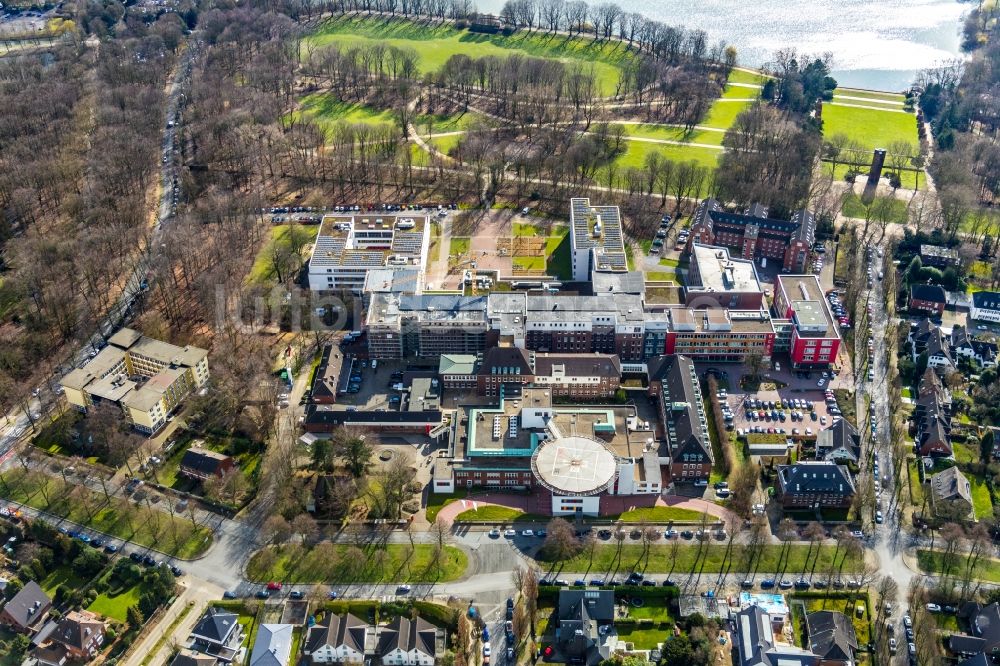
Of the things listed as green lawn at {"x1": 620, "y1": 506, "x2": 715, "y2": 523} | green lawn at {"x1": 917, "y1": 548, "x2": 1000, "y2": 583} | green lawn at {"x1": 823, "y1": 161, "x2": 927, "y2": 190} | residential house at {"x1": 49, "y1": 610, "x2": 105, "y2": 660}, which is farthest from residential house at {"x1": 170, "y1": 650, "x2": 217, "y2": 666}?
green lawn at {"x1": 823, "y1": 161, "x2": 927, "y2": 190}

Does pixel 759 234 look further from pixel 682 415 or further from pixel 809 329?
pixel 682 415

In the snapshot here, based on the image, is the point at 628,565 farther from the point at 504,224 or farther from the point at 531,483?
the point at 504,224

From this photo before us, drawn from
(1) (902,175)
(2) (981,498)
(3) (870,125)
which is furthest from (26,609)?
(3) (870,125)

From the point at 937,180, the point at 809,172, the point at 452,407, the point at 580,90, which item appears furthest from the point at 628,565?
the point at 580,90

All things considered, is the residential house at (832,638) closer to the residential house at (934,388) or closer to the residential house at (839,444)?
the residential house at (839,444)

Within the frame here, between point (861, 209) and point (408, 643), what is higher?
A: point (861, 209)

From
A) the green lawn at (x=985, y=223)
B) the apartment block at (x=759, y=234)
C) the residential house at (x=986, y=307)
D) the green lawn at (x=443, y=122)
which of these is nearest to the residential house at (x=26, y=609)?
the apartment block at (x=759, y=234)
